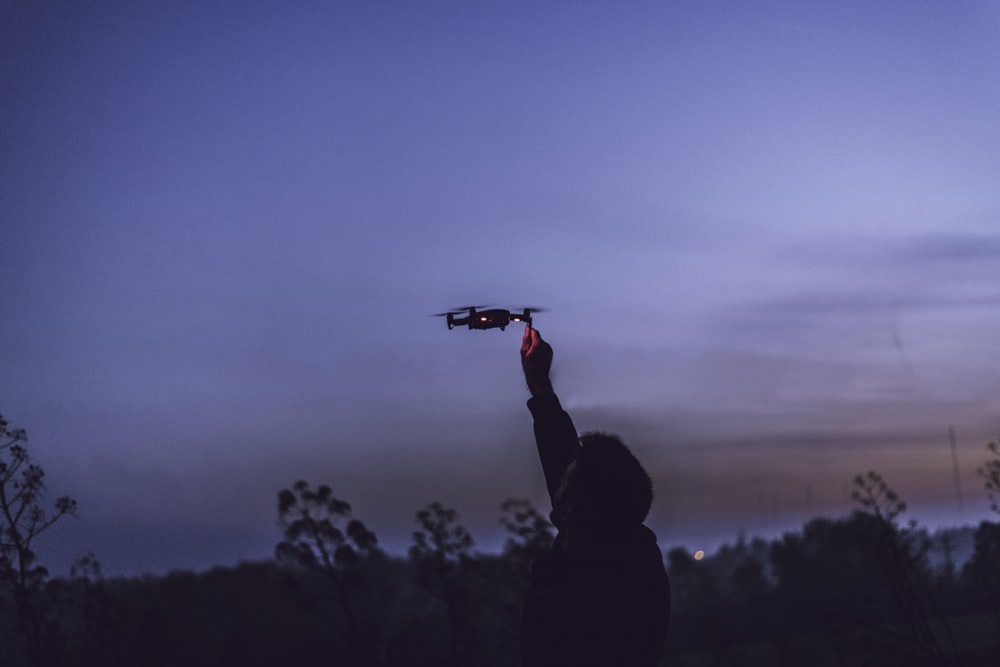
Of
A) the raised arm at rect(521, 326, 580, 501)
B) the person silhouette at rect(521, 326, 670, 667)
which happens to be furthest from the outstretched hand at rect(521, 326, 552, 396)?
the person silhouette at rect(521, 326, 670, 667)

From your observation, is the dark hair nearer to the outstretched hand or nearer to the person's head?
the person's head

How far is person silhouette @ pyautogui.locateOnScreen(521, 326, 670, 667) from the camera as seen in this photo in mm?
4176

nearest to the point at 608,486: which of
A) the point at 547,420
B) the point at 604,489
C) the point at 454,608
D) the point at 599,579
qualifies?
the point at 604,489

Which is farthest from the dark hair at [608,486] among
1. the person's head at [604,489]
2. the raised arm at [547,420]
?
the raised arm at [547,420]

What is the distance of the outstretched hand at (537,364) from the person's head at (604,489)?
3.65ft

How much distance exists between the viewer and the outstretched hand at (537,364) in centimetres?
548

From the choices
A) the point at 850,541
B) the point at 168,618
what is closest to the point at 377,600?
the point at 850,541

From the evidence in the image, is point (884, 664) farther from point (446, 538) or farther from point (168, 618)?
point (168, 618)

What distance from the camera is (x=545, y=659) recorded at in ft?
13.7

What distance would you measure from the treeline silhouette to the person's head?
2.32m

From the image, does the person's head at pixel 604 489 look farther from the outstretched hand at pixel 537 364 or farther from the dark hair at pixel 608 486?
the outstretched hand at pixel 537 364

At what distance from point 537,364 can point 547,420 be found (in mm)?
470

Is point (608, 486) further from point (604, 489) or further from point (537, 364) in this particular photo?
point (537, 364)

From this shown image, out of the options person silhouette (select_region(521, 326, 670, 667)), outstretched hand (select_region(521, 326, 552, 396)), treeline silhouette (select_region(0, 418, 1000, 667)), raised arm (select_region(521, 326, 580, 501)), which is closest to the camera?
person silhouette (select_region(521, 326, 670, 667))
